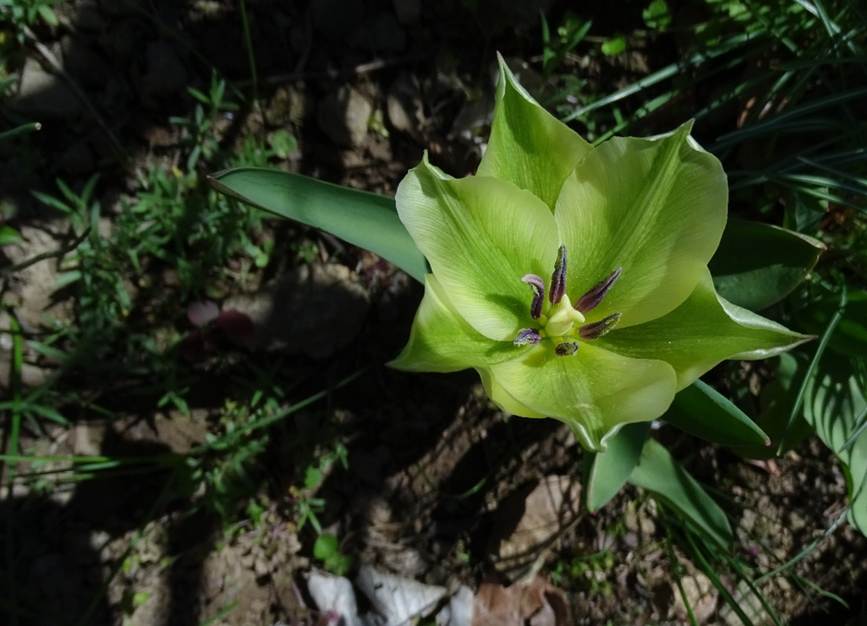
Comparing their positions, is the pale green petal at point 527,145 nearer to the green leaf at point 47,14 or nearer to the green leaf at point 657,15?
the green leaf at point 657,15

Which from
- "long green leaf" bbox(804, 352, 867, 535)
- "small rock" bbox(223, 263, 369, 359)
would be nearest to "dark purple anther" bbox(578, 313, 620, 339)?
"long green leaf" bbox(804, 352, 867, 535)

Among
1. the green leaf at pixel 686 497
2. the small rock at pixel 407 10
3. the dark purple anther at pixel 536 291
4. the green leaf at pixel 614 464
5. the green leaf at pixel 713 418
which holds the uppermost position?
the small rock at pixel 407 10

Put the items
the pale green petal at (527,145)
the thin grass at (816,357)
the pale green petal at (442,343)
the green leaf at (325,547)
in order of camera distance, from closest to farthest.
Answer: the pale green petal at (442,343), the pale green petal at (527,145), the thin grass at (816,357), the green leaf at (325,547)

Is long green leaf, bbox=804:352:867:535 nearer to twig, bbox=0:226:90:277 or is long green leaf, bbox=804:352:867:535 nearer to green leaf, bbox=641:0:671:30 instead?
green leaf, bbox=641:0:671:30

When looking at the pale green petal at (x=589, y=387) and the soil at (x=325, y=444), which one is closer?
the pale green petal at (x=589, y=387)

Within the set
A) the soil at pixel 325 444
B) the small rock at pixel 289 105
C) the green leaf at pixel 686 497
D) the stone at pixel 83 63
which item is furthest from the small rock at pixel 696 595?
the stone at pixel 83 63

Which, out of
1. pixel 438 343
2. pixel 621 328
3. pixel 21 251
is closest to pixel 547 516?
pixel 621 328

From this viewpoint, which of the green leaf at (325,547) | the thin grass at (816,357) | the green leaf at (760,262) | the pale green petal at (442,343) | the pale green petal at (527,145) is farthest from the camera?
the green leaf at (325,547)

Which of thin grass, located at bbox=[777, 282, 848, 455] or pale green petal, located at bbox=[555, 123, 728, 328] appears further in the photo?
thin grass, located at bbox=[777, 282, 848, 455]

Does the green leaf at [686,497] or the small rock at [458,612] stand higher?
the green leaf at [686,497]
